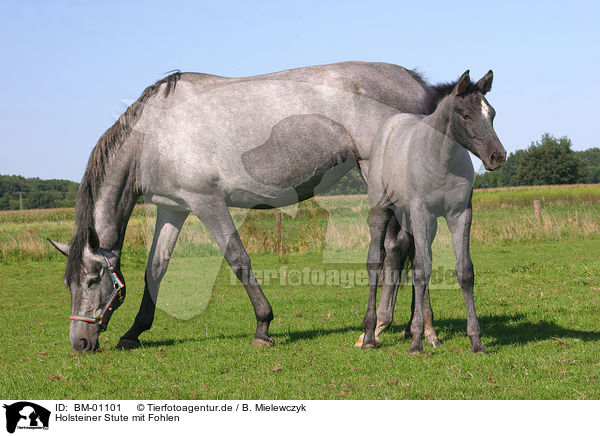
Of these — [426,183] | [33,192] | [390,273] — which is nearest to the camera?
[426,183]

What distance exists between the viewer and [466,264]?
223 inches

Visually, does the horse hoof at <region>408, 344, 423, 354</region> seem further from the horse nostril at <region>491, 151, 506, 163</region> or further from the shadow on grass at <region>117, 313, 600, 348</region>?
the horse nostril at <region>491, 151, 506, 163</region>

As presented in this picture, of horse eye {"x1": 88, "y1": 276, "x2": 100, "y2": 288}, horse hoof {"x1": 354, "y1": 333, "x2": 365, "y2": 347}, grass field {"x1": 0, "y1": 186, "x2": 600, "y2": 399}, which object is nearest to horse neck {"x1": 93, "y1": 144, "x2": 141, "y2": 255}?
horse eye {"x1": 88, "y1": 276, "x2": 100, "y2": 288}

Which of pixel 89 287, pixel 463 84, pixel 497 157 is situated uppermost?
pixel 463 84

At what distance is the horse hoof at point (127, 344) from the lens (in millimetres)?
7156

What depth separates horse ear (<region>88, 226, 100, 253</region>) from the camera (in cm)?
634

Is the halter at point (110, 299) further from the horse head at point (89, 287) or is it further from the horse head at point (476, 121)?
the horse head at point (476, 121)

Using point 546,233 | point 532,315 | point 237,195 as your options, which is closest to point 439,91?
point 237,195

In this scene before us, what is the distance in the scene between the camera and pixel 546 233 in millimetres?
20094

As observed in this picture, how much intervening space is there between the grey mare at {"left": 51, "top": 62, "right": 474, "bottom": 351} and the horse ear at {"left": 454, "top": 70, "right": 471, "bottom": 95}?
74.3 inches

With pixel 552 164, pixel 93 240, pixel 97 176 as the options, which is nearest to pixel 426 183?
pixel 93 240

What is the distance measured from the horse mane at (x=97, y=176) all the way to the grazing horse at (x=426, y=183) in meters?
3.02

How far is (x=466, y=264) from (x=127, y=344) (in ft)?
14.6
